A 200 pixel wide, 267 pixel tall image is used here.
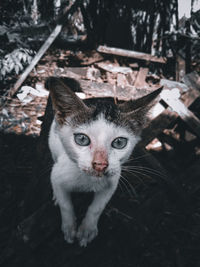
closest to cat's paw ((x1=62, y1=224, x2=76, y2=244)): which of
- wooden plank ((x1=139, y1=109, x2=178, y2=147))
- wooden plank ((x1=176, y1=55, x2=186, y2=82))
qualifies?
wooden plank ((x1=139, y1=109, x2=178, y2=147))

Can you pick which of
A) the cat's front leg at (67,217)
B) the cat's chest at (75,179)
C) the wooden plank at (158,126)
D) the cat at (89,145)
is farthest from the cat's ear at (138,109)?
the cat's front leg at (67,217)

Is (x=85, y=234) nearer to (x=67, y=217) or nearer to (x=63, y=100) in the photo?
(x=67, y=217)

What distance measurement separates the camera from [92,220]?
1.68m

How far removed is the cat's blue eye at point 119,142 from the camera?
5.20 feet

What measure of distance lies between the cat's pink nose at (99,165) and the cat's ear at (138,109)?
0.45 m

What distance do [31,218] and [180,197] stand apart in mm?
1331

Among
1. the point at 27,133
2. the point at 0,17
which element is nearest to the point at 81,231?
the point at 27,133

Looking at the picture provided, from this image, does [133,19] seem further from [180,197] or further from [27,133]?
[180,197]

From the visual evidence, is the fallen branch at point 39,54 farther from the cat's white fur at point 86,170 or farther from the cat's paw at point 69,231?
the cat's paw at point 69,231

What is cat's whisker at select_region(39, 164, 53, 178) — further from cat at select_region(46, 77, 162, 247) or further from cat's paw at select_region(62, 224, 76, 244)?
cat's paw at select_region(62, 224, 76, 244)

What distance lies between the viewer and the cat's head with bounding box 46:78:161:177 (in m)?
1.44

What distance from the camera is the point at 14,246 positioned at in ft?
4.47

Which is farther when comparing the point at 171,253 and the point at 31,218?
the point at 171,253

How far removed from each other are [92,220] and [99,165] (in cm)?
57
